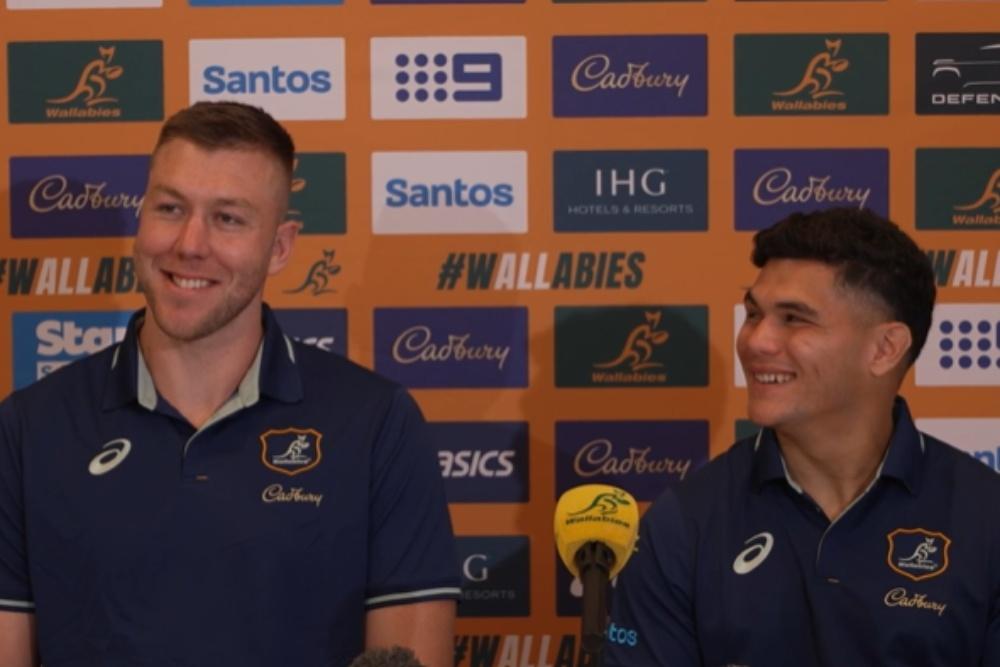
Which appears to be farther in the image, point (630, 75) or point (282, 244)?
point (630, 75)

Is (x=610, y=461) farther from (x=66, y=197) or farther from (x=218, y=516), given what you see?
(x=66, y=197)

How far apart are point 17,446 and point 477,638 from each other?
127 cm

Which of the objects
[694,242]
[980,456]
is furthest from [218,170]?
[980,456]

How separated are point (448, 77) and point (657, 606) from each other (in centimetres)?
137

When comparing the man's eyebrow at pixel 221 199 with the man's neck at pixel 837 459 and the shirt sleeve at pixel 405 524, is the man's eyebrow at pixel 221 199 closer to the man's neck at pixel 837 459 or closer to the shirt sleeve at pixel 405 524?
the shirt sleeve at pixel 405 524

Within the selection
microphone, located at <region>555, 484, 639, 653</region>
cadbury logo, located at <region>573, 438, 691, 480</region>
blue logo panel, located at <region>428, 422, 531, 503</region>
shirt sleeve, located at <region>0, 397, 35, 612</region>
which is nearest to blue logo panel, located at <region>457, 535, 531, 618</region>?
blue logo panel, located at <region>428, 422, 531, 503</region>

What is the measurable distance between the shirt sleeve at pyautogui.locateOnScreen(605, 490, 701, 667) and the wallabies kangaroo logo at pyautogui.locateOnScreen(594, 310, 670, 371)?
789 millimetres

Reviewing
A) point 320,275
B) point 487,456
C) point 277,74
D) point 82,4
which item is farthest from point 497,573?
point 82,4

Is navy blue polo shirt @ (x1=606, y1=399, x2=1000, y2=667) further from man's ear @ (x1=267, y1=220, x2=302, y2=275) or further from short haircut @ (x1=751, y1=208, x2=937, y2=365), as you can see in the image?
man's ear @ (x1=267, y1=220, x2=302, y2=275)

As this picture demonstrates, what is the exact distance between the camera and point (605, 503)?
1729 millimetres

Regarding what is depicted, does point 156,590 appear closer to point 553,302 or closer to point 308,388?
point 308,388

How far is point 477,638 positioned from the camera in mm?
3166

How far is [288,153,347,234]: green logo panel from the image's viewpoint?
122 inches

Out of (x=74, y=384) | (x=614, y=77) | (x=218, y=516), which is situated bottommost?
(x=218, y=516)
